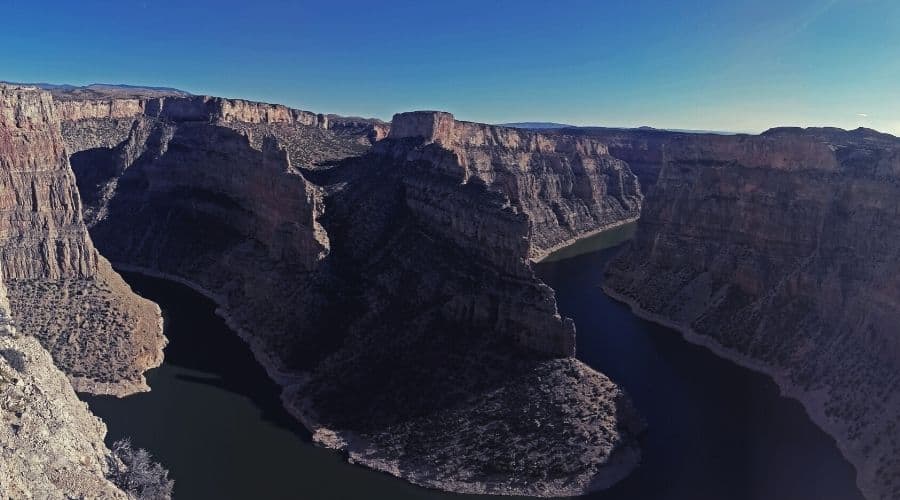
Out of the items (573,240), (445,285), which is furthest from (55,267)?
(573,240)

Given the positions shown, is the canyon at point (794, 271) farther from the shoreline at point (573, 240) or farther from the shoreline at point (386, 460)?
the shoreline at point (573, 240)

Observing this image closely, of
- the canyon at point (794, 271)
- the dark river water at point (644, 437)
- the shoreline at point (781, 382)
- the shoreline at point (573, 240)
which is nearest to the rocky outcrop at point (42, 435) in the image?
the dark river water at point (644, 437)

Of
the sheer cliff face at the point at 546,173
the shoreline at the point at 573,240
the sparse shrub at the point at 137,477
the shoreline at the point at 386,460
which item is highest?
the sheer cliff face at the point at 546,173

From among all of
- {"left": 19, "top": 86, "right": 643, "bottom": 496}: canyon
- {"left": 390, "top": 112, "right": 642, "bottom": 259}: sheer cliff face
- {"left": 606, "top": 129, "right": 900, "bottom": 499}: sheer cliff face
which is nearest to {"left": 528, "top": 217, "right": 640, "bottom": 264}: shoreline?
{"left": 390, "top": 112, "right": 642, "bottom": 259}: sheer cliff face

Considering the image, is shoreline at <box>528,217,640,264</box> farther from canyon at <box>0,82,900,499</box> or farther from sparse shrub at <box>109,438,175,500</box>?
sparse shrub at <box>109,438,175,500</box>

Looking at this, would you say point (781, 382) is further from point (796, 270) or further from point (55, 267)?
point (55, 267)

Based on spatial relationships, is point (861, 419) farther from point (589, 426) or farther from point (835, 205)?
point (835, 205)
